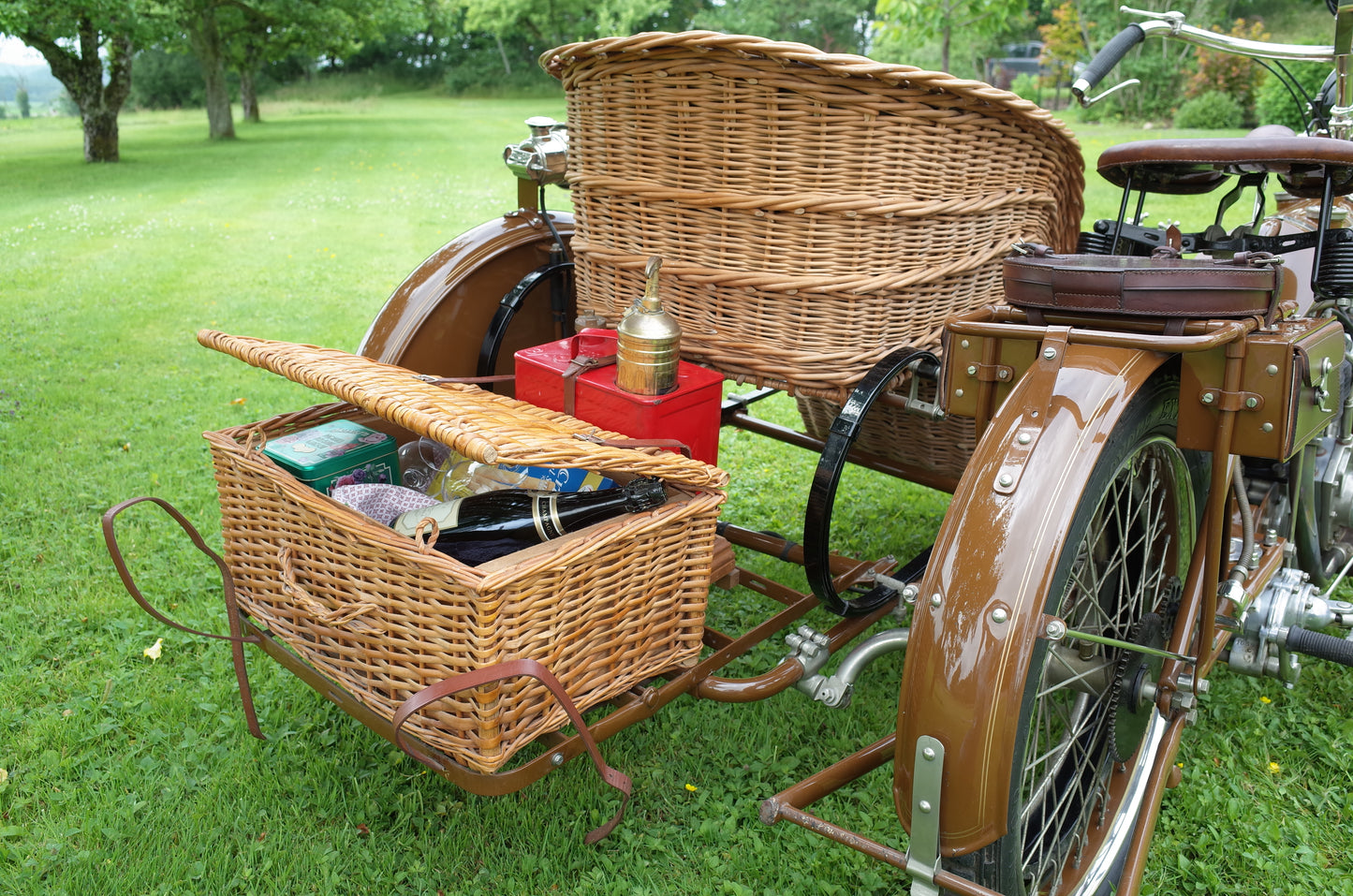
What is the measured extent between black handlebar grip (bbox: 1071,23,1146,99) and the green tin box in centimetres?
162

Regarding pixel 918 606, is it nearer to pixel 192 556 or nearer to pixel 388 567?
pixel 388 567

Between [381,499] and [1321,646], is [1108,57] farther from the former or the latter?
[381,499]

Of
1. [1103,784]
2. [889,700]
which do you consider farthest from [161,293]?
[1103,784]

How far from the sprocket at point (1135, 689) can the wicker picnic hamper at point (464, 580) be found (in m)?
0.77

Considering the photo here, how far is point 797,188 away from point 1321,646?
4.61ft

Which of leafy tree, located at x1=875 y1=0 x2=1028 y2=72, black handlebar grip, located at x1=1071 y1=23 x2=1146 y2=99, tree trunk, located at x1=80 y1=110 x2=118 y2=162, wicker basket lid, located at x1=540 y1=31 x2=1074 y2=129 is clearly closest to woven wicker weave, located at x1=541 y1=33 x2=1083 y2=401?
wicker basket lid, located at x1=540 y1=31 x2=1074 y2=129

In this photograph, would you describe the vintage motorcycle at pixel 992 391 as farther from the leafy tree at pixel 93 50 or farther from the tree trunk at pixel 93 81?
the tree trunk at pixel 93 81

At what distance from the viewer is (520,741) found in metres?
1.51

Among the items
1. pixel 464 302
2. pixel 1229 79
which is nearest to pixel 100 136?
pixel 464 302

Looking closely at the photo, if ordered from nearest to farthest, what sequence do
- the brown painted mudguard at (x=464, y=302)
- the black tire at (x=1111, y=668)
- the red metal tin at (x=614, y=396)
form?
the black tire at (x=1111, y=668) → the red metal tin at (x=614, y=396) → the brown painted mudguard at (x=464, y=302)

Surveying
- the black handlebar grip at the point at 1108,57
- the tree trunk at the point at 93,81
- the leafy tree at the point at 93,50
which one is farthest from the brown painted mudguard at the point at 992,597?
the tree trunk at the point at 93,81

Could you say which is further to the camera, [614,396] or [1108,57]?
[1108,57]

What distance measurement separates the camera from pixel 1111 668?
5.94 feet

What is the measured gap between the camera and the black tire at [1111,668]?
1576 millimetres
